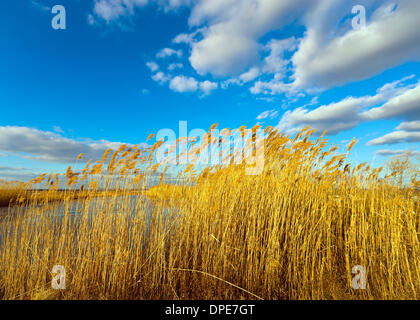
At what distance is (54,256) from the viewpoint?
3.04 metres

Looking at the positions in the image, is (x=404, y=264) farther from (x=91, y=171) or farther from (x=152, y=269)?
(x=91, y=171)

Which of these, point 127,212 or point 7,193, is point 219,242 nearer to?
point 127,212

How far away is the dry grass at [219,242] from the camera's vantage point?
7.89 ft

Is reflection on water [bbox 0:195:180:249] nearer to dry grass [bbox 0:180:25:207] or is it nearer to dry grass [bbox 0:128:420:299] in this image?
dry grass [bbox 0:128:420:299]

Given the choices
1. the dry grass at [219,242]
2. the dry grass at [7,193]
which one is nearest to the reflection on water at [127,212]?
the dry grass at [219,242]

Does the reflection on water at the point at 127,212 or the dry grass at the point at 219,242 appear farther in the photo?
the reflection on water at the point at 127,212

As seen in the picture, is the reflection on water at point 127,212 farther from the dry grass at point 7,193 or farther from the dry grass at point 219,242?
the dry grass at point 7,193

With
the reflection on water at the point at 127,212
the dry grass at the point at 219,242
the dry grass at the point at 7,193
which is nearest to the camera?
the dry grass at the point at 219,242

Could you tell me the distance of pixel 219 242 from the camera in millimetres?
2566

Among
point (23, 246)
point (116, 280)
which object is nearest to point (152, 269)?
point (116, 280)

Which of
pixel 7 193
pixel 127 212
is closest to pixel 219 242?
pixel 127 212

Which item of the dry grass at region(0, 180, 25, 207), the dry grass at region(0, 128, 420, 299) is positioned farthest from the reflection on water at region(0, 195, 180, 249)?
the dry grass at region(0, 180, 25, 207)

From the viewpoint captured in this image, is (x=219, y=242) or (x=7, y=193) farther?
(x=7, y=193)
